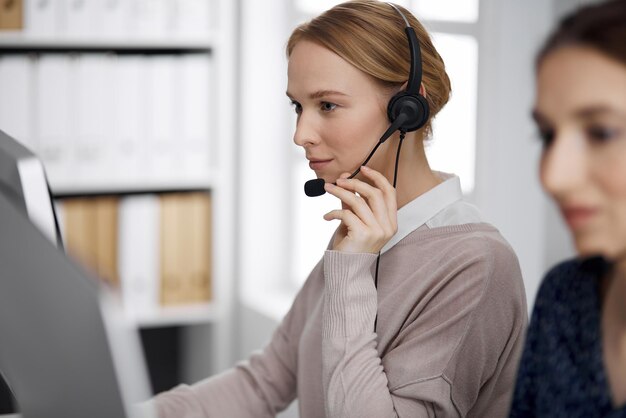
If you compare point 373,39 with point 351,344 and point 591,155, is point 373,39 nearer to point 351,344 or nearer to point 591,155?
point 351,344

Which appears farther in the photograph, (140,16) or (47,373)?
(140,16)

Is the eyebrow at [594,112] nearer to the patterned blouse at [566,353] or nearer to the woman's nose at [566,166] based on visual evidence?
the woman's nose at [566,166]

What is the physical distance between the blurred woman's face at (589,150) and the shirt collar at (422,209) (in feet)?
1.66

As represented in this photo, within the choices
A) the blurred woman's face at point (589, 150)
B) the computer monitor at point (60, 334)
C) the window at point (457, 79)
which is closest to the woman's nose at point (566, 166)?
the blurred woman's face at point (589, 150)

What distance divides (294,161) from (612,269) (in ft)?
6.14

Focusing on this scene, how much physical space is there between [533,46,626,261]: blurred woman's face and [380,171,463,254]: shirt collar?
1.66ft

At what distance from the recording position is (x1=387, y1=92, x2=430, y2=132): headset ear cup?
1.12 metres

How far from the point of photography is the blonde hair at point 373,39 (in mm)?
1126

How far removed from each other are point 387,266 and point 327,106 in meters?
→ 0.24

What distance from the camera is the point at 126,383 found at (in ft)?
1.71

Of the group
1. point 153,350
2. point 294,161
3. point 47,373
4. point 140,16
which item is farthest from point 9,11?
point 47,373

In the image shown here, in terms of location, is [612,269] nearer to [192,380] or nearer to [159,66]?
[159,66]

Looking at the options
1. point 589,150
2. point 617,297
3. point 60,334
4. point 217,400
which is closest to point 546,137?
point 589,150

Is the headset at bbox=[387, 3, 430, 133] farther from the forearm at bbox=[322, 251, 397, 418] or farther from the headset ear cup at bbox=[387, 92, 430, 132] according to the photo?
the forearm at bbox=[322, 251, 397, 418]
